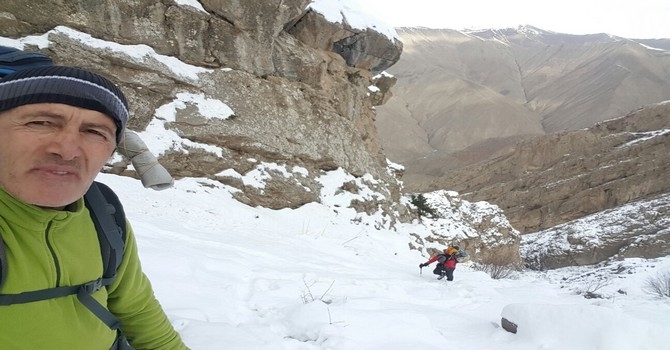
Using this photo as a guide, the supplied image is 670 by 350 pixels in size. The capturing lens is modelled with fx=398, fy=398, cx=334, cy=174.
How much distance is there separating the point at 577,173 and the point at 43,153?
1648 inches

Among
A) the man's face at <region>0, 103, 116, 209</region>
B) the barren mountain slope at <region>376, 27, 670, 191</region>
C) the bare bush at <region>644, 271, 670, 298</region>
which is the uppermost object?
Result: the barren mountain slope at <region>376, 27, 670, 191</region>

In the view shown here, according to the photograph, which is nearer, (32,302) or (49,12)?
(32,302)

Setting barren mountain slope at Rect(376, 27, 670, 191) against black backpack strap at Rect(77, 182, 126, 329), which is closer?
black backpack strap at Rect(77, 182, 126, 329)

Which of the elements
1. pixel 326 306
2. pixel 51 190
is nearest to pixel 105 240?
pixel 51 190

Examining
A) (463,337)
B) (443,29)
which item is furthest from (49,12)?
(443,29)

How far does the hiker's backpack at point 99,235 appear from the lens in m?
1.17

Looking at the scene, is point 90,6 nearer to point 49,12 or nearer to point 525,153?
point 49,12

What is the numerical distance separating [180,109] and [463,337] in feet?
32.2

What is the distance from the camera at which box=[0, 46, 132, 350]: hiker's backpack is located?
3.82 ft

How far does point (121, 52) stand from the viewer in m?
10.5

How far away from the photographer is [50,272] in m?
1.17

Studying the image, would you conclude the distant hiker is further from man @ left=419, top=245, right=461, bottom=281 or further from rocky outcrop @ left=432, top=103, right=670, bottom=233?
rocky outcrop @ left=432, top=103, right=670, bottom=233

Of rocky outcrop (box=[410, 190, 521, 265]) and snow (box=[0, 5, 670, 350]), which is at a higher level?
snow (box=[0, 5, 670, 350])

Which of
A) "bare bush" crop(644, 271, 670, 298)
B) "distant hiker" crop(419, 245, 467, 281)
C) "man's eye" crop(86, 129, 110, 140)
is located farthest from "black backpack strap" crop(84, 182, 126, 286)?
"bare bush" crop(644, 271, 670, 298)
